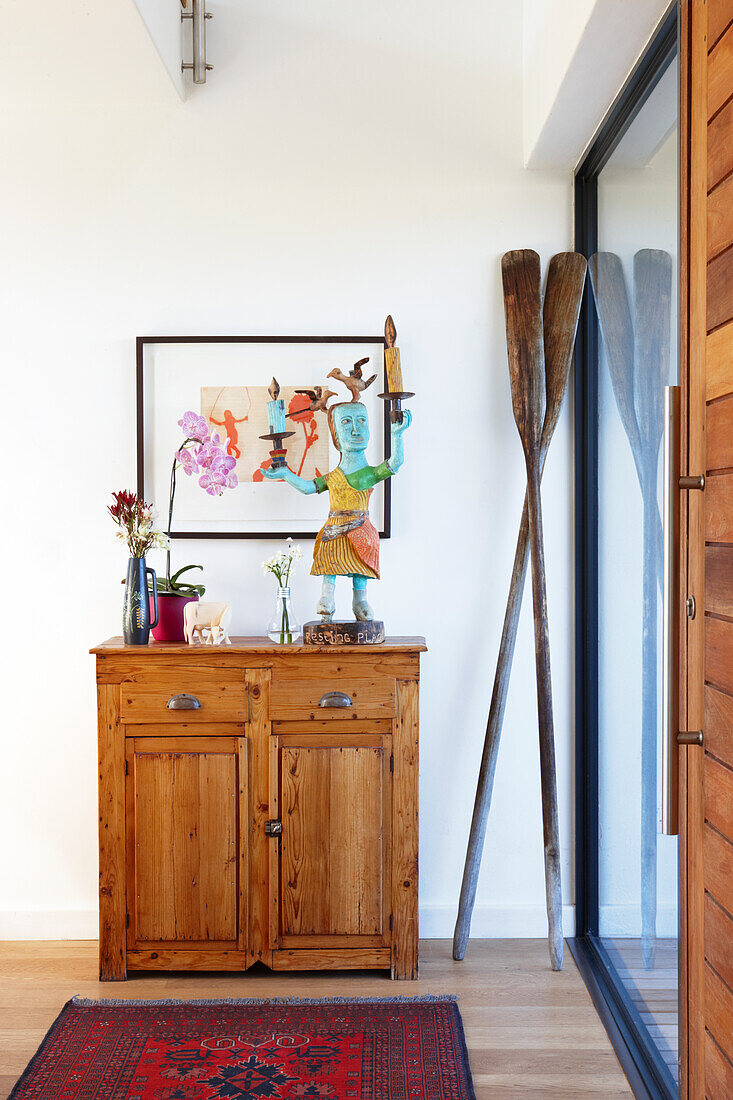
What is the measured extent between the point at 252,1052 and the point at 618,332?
1910mm

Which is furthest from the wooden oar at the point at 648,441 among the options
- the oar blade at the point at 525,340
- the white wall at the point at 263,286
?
the white wall at the point at 263,286

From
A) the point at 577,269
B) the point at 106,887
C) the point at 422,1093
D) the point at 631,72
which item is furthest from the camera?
the point at 577,269

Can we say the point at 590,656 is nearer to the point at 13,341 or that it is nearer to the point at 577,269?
the point at 577,269

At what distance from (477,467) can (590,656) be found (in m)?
0.65

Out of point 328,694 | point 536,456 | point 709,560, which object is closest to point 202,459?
point 328,694

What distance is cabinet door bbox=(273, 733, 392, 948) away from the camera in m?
2.44

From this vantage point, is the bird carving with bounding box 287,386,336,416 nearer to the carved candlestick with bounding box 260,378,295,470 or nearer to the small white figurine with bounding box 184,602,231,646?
the carved candlestick with bounding box 260,378,295,470

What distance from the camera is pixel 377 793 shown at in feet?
8.04

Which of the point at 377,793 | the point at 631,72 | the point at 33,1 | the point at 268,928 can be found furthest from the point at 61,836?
the point at 631,72

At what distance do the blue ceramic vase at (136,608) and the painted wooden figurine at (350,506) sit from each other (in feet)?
1.46

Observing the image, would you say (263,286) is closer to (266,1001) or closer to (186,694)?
(186,694)

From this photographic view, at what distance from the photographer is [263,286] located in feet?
9.08

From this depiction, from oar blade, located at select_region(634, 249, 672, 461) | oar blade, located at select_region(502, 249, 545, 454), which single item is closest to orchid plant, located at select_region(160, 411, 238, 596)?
oar blade, located at select_region(502, 249, 545, 454)

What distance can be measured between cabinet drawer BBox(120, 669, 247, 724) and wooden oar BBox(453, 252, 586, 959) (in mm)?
718
